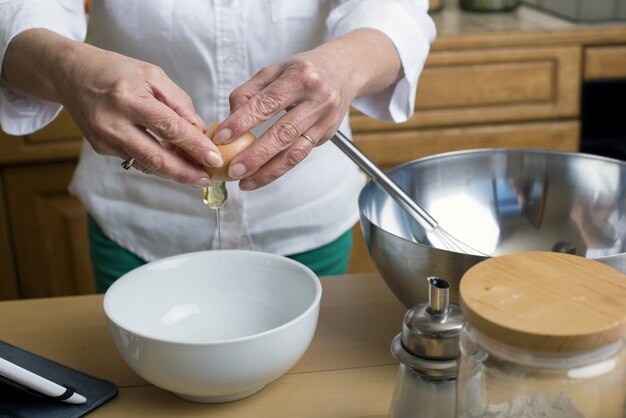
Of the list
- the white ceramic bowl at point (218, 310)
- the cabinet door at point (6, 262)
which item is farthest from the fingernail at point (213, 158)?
the cabinet door at point (6, 262)

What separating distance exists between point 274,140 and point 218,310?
0.20 metres

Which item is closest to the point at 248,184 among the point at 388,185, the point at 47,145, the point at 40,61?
the point at 388,185

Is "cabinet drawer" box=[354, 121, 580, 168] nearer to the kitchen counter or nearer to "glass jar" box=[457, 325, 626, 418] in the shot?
the kitchen counter

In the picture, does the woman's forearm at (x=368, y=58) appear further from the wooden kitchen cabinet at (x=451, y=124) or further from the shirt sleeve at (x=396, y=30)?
the wooden kitchen cabinet at (x=451, y=124)

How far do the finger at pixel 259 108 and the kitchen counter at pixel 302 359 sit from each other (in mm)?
223

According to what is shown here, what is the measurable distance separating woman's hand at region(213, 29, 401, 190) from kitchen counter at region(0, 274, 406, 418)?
0.58ft

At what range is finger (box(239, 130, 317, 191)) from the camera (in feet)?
2.67

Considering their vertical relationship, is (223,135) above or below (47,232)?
above

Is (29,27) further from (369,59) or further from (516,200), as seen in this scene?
(516,200)

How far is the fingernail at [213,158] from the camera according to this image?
760 mm

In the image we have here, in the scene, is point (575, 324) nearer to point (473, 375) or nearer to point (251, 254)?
point (473, 375)

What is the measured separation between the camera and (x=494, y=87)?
1.87m

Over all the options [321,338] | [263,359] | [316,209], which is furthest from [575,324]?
[316,209]

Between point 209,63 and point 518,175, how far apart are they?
380 millimetres
